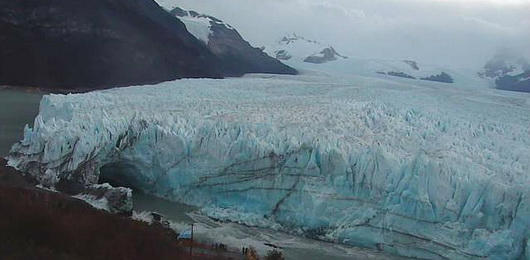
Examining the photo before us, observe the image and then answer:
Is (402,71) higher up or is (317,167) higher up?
(402,71)

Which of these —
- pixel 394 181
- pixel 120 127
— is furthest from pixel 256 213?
pixel 120 127

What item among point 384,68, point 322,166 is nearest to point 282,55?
point 384,68

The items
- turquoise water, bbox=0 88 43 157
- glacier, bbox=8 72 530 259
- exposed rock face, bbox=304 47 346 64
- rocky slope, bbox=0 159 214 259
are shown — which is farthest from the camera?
exposed rock face, bbox=304 47 346 64

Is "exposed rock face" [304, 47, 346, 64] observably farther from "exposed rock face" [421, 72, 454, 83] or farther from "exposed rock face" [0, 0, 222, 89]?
"exposed rock face" [0, 0, 222, 89]

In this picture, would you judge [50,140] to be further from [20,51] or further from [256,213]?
[20,51]

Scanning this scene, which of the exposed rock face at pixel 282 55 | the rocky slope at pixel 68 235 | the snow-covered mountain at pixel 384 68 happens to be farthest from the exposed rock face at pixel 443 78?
the rocky slope at pixel 68 235

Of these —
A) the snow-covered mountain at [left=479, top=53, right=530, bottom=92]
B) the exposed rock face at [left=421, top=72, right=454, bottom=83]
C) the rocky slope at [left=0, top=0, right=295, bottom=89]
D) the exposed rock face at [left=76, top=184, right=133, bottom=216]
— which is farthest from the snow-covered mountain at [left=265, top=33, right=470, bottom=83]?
the exposed rock face at [left=76, top=184, right=133, bottom=216]
